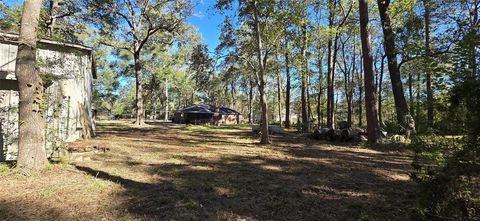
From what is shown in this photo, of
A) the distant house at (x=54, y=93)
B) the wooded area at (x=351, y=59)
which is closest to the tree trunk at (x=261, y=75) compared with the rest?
the wooded area at (x=351, y=59)

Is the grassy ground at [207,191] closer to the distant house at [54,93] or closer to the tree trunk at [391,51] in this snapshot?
the distant house at [54,93]

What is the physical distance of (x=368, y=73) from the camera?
12711 mm

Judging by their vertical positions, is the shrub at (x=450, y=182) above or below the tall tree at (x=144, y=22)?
below

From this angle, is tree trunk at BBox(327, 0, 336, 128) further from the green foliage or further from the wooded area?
the green foliage

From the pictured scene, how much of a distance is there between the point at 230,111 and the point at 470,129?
44.3m

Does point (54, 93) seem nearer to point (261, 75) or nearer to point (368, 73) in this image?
point (261, 75)

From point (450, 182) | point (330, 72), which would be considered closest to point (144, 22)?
point (330, 72)

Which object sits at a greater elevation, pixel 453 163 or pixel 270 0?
pixel 270 0

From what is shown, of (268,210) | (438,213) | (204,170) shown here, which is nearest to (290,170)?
(204,170)

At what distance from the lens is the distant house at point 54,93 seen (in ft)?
26.0

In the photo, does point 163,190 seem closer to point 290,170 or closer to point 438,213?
point 290,170

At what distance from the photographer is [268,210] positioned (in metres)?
4.57

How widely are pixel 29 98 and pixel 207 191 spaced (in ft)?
14.7

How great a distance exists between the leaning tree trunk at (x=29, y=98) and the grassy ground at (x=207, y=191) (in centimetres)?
43
